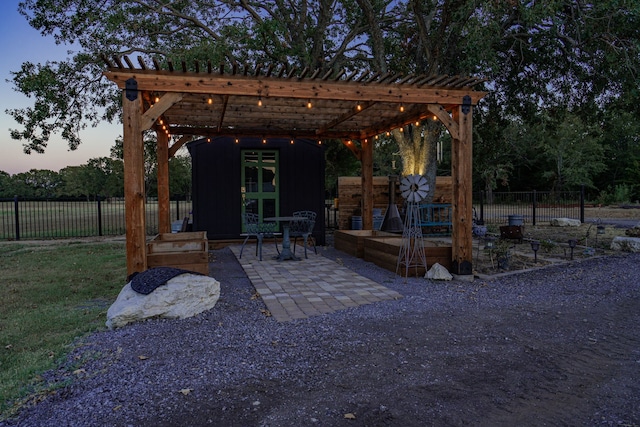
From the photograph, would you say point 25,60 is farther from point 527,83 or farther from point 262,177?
point 527,83

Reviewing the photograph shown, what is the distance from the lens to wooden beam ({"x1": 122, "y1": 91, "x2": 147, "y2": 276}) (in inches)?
189

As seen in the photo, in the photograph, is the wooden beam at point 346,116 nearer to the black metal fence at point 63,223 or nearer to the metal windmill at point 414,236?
the metal windmill at point 414,236

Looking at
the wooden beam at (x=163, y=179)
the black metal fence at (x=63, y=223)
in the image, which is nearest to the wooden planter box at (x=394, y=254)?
the wooden beam at (x=163, y=179)

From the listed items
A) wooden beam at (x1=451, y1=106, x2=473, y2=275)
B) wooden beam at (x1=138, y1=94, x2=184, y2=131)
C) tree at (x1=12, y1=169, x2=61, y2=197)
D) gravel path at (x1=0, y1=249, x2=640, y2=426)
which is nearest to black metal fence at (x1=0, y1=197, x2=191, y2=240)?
wooden beam at (x1=138, y1=94, x2=184, y2=131)

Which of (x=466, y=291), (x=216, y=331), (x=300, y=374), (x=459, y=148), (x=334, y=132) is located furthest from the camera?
(x=334, y=132)

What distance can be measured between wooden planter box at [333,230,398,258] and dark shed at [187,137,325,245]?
108cm

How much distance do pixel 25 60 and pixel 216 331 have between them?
27.7ft

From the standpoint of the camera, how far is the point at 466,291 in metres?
5.20

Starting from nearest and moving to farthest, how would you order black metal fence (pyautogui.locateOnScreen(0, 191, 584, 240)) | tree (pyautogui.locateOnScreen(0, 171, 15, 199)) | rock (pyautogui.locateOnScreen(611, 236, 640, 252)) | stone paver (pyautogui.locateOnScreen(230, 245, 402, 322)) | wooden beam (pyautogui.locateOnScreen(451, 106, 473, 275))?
stone paver (pyautogui.locateOnScreen(230, 245, 402, 322))
wooden beam (pyautogui.locateOnScreen(451, 106, 473, 275))
rock (pyautogui.locateOnScreen(611, 236, 640, 252))
black metal fence (pyautogui.locateOnScreen(0, 191, 584, 240))
tree (pyautogui.locateOnScreen(0, 171, 15, 199))

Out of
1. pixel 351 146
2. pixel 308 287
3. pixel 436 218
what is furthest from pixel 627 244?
pixel 308 287

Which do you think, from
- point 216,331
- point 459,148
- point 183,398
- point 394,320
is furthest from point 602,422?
point 459,148

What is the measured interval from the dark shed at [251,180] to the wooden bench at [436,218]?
292 centimetres

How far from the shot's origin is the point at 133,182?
4816mm

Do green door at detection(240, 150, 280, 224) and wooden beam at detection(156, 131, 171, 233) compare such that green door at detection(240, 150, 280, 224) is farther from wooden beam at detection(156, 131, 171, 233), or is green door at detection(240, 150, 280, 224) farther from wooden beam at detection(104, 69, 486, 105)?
wooden beam at detection(104, 69, 486, 105)
